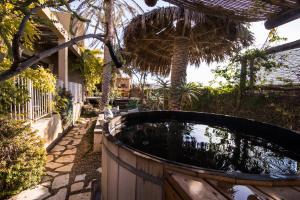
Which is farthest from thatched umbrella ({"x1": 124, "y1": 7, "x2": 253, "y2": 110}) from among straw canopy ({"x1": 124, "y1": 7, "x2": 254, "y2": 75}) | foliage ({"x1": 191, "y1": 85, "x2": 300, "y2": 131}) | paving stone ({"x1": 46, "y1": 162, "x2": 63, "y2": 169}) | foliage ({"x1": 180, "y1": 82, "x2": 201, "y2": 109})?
paving stone ({"x1": 46, "y1": 162, "x2": 63, "y2": 169})

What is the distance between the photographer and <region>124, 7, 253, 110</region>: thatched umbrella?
24.2ft

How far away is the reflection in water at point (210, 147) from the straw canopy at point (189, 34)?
11.3ft

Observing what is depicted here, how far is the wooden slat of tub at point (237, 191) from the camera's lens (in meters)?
1.26

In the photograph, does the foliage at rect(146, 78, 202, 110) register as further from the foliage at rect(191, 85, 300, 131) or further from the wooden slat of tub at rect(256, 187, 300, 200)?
the wooden slat of tub at rect(256, 187, 300, 200)

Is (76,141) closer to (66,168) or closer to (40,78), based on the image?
(66,168)

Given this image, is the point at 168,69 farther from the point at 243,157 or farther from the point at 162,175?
the point at 162,175

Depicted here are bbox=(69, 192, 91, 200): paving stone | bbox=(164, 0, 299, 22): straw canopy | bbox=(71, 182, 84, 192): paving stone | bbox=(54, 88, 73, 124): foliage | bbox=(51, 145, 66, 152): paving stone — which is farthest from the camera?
bbox=(54, 88, 73, 124): foliage

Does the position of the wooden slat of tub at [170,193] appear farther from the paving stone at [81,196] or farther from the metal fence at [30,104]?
the metal fence at [30,104]

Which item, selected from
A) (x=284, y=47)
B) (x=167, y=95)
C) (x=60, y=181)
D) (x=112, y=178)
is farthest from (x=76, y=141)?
(x=284, y=47)

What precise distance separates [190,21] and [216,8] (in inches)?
184

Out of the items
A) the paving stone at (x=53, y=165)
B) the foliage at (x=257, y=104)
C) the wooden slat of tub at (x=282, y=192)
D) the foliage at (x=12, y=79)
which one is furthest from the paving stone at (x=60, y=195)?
the foliage at (x=257, y=104)

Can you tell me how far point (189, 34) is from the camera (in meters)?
8.12

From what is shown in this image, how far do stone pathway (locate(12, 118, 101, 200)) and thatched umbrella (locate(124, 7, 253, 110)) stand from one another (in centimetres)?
396

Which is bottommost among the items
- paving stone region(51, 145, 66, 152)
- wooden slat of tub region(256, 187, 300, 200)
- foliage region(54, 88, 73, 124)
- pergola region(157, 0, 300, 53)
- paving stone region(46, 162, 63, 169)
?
paving stone region(46, 162, 63, 169)
